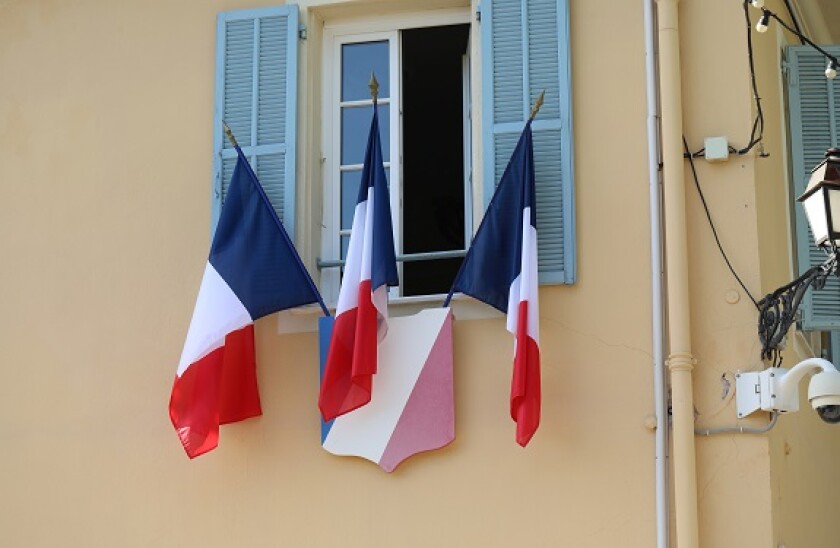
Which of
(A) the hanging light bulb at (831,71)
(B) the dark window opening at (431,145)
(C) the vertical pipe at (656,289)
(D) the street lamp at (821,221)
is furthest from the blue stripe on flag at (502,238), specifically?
(A) the hanging light bulb at (831,71)

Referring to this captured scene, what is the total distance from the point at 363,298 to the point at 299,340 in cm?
55

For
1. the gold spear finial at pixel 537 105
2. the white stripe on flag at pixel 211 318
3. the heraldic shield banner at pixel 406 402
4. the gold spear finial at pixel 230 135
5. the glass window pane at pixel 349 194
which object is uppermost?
the gold spear finial at pixel 537 105

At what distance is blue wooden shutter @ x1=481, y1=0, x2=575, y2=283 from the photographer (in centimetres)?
845

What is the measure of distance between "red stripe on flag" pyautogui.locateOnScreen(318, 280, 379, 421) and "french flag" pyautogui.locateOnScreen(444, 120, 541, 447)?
43cm

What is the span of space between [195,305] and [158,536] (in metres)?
1.12

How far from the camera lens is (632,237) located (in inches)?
332

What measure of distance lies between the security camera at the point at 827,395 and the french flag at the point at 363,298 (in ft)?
6.52

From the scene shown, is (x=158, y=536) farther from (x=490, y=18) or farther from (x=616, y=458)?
(x=490, y=18)

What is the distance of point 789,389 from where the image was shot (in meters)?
7.78

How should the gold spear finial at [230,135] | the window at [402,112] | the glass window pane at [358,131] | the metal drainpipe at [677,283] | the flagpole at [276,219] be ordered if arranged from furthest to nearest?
1. the glass window pane at [358,131]
2. the gold spear finial at [230,135]
3. the window at [402,112]
4. the flagpole at [276,219]
5. the metal drainpipe at [677,283]

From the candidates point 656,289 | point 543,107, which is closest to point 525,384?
point 656,289

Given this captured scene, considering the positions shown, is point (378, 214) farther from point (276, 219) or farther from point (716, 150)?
point (716, 150)

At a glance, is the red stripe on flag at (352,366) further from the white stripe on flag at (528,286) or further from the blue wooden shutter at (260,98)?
the blue wooden shutter at (260,98)

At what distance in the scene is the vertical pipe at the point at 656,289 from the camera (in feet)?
26.2
